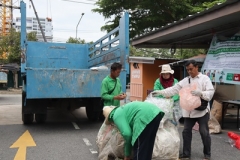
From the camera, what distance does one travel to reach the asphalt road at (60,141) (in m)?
4.75

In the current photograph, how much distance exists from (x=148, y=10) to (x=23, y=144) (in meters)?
11.2

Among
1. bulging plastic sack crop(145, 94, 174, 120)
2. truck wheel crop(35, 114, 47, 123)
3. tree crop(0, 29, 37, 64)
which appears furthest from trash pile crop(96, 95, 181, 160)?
tree crop(0, 29, 37, 64)

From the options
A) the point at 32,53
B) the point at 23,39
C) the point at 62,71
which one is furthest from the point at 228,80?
the point at 32,53

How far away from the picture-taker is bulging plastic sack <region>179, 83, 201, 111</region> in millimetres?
4180

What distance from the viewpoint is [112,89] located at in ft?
16.0

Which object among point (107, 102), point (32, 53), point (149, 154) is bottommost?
point (149, 154)

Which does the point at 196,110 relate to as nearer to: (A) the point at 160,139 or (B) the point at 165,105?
(B) the point at 165,105

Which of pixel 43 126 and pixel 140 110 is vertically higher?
pixel 140 110

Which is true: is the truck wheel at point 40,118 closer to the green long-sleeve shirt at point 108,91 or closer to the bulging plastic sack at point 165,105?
the green long-sleeve shirt at point 108,91

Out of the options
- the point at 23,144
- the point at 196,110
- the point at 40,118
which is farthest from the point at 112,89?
the point at 40,118

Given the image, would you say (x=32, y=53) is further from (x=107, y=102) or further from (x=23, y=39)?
(x=107, y=102)

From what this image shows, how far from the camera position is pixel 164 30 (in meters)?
8.20

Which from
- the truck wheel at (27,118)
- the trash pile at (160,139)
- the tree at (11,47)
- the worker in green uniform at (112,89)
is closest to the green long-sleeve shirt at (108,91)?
the worker in green uniform at (112,89)

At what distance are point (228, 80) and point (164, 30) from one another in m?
2.53
